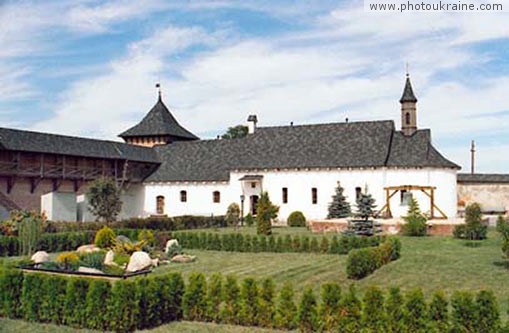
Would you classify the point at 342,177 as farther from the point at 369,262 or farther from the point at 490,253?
the point at 369,262

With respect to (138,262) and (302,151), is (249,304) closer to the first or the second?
(138,262)

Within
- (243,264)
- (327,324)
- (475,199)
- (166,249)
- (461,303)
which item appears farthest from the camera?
(475,199)

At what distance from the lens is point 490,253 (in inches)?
740

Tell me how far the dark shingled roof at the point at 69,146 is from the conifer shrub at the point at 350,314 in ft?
91.9

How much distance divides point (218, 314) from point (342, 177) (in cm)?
2751

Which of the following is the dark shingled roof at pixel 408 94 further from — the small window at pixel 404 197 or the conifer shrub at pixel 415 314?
the conifer shrub at pixel 415 314

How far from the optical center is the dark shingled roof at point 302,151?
37.3m

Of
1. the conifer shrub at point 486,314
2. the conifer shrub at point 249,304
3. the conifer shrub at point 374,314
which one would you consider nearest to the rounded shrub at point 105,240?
the conifer shrub at point 249,304

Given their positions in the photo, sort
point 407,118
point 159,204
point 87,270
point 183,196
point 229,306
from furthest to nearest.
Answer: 1. point 159,204
2. point 183,196
3. point 407,118
4. point 87,270
5. point 229,306

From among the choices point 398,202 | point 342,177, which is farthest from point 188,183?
point 398,202

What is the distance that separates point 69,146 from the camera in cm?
3797

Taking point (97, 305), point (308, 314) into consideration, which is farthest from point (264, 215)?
point (308, 314)

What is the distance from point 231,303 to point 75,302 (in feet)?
9.49

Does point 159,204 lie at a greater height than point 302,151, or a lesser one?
lesser
